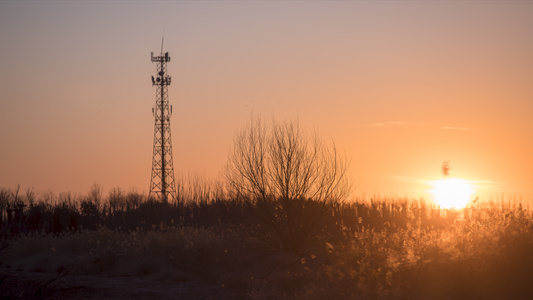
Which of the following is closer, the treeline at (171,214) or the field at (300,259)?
the field at (300,259)

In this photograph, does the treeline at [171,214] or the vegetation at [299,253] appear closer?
the vegetation at [299,253]

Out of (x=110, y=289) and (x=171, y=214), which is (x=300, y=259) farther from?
(x=171, y=214)

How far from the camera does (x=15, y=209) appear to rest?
143 ft

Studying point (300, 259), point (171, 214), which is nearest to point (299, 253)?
point (300, 259)

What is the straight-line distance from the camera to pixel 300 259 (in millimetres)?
21547

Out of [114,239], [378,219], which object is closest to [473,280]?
[378,219]

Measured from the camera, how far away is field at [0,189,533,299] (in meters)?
15.7

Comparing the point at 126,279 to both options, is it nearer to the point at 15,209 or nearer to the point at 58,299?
the point at 58,299

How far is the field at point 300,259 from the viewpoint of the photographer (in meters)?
15.7

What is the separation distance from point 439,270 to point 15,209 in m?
36.1

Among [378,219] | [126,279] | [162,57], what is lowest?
[126,279]

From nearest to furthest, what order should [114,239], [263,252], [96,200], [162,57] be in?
[263,252] → [114,239] → [96,200] → [162,57]

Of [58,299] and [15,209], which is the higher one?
[15,209]

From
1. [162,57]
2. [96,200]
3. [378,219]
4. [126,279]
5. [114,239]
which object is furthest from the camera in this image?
[162,57]
